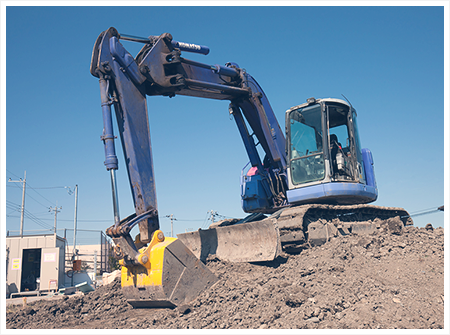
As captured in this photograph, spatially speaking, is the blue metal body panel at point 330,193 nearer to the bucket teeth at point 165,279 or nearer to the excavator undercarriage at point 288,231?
the excavator undercarriage at point 288,231

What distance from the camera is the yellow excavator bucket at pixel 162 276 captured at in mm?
5578

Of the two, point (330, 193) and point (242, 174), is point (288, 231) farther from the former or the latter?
point (242, 174)

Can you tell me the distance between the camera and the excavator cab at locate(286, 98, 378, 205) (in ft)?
25.9

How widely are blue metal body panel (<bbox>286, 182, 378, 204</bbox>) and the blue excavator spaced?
0.07 ft

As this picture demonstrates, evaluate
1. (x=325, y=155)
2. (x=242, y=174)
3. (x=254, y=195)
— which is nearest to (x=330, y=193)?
(x=325, y=155)

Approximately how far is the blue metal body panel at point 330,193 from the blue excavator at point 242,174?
21 mm

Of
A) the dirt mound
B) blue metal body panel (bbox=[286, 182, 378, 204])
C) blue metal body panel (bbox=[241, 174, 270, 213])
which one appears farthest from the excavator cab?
blue metal body panel (bbox=[241, 174, 270, 213])

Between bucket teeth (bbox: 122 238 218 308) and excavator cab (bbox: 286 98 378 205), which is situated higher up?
excavator cab (bbox: 286 98 378 205)

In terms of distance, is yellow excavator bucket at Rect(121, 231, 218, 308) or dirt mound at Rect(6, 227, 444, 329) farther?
yellow excavator bucket at Rect(121, 231, 218, 308)

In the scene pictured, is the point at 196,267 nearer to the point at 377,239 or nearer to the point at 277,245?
the point at 277,245

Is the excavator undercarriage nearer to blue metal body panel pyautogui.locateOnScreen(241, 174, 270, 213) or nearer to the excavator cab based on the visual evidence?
the excavator cab

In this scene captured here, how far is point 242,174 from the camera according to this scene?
32.7 feet

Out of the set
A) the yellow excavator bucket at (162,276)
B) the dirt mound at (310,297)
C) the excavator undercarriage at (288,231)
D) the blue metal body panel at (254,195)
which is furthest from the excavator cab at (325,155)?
the yellow excavator bucket at (162,276)

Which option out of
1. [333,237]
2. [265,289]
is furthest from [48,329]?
[333,237]
